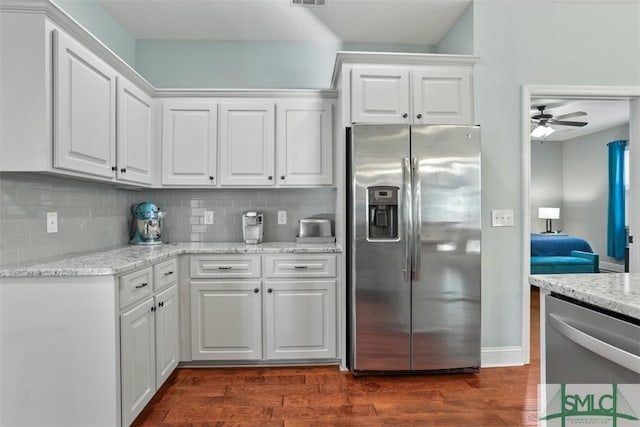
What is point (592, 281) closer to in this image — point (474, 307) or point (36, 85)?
point (474, 307)

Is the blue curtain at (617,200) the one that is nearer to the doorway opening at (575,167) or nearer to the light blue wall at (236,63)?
the doorway opening at (575,167)

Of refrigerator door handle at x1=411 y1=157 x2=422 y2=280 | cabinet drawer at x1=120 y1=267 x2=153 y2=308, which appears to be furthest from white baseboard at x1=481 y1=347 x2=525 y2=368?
cabinet drawer at x1=120 y1=267 x2=153 y2=308

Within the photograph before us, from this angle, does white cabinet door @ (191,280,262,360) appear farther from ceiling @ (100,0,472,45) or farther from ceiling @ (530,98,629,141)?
ceiling @ (530,98,629,141)

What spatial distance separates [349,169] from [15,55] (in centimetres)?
194

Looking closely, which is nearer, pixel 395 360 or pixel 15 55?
pixel 15 55

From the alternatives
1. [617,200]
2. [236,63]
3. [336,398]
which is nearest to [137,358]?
[336,398]

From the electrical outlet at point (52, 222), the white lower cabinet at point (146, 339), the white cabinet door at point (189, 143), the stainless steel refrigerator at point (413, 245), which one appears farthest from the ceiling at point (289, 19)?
the white lower cabinet at point (146, 339)

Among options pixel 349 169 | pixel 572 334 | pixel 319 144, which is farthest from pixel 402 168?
pixel 572 334

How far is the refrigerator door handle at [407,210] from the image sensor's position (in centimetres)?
251

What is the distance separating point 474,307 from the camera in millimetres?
2588

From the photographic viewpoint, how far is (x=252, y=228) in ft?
10.2

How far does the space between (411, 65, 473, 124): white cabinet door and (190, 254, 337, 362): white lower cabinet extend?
131cm

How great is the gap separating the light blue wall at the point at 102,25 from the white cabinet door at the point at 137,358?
1934mm

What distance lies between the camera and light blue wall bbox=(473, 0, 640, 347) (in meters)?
2.80
